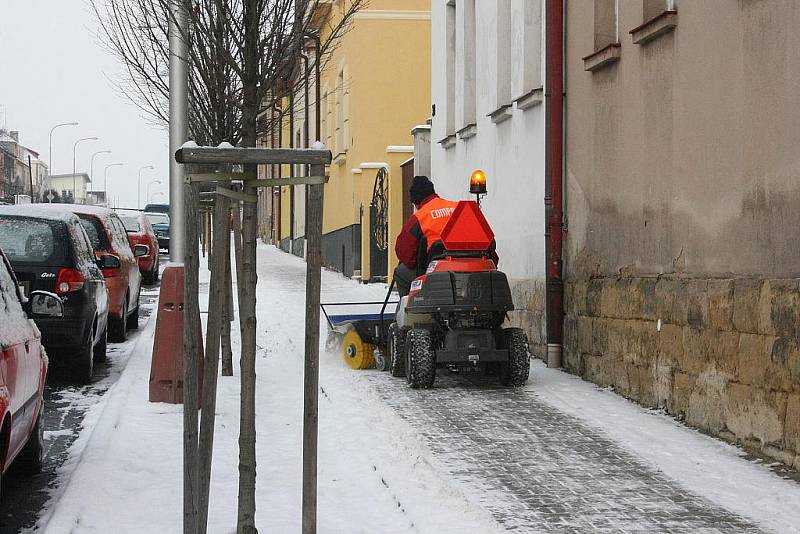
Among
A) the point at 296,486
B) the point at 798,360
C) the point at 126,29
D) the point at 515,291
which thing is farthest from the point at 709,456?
the point at 126,29

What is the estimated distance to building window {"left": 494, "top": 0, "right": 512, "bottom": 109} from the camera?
15773 mm

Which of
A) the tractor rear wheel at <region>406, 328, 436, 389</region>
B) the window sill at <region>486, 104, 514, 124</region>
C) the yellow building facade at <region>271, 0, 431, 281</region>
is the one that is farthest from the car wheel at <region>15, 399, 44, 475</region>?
the yellow building facade at <region>271, 0, 431, 281</region>

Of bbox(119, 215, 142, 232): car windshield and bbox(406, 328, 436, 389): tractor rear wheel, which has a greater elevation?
bbox(119, 215, 142, 232): car windshield

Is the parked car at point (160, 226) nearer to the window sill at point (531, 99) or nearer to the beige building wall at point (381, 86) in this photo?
the beige building wall at point (381, 86)

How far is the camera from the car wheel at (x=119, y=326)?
618 inches

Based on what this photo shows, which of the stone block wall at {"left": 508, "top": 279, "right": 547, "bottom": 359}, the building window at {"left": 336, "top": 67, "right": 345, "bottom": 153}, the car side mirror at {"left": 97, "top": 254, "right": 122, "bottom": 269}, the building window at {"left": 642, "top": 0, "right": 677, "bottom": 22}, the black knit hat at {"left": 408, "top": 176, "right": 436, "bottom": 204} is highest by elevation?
the building window at {"left": 336, "top": 67, "right": 345, "bottom": 153}

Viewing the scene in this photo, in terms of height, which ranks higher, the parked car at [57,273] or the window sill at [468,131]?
the window sill at [468,131]

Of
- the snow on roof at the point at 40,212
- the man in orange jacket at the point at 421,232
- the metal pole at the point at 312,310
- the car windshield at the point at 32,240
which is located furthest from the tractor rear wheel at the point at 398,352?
the metal pole at the point at 312,310

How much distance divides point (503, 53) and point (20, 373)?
34.3 ft

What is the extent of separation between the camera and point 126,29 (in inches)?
693

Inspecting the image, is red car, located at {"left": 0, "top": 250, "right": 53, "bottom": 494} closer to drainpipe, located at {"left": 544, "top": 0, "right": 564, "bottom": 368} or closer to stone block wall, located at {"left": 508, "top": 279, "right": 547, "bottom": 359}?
drainpipe, located at {"left": 544, "top": 0, "right": 564, "bottom": 368}

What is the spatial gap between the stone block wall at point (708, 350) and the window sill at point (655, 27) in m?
1.88

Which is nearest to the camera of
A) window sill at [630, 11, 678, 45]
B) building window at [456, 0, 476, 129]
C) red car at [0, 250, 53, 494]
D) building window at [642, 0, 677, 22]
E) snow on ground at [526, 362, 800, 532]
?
red car at [0, 250, 53, 494]

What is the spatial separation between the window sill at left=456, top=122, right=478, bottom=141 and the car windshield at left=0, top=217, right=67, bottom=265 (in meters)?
7.02
